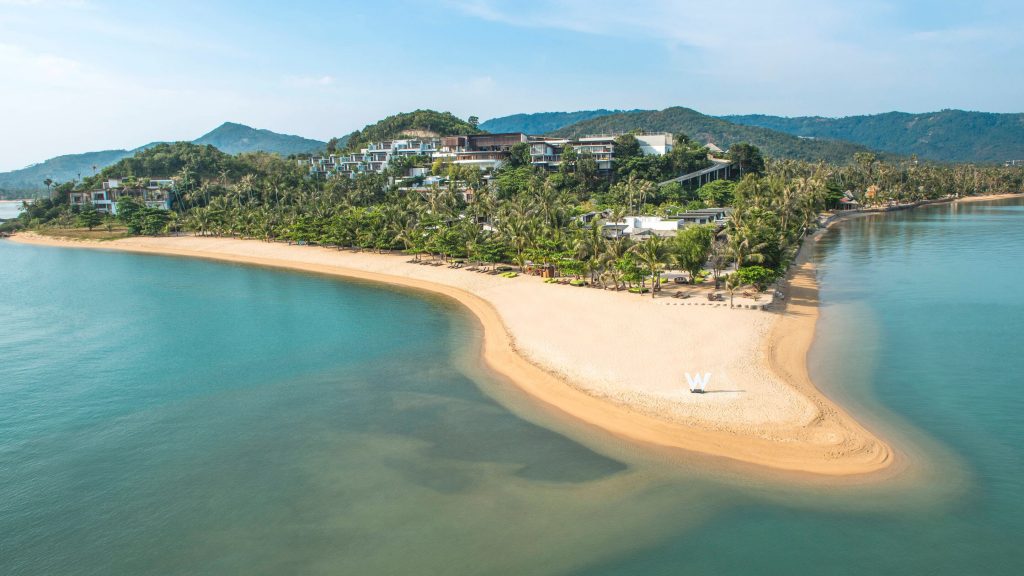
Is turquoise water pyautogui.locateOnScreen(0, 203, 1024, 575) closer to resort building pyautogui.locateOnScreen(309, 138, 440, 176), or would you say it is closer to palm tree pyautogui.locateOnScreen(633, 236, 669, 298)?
palm tree pyautogui.locateOnScreen(633, 236, 669, 298)

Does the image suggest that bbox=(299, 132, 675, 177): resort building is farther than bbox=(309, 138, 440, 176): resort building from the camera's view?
No

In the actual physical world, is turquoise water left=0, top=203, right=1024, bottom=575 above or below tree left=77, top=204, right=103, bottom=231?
below

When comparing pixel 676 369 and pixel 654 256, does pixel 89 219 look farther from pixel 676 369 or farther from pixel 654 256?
pixel 676 369

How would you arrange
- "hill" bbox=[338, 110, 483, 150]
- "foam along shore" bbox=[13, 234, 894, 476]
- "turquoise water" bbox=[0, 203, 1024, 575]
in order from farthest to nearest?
"hill" bbox=[338, 110, 483, 150]
"foam along shore" bbox=[13, 234, 894, 476]
"turquoise water" bbox=[0, 203, 1024, 575]

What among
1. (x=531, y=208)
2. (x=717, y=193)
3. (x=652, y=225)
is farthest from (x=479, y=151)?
(x=652, y=225)

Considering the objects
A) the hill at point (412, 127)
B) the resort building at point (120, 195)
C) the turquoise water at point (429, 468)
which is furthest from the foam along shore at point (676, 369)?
the hill at point (412, 127)

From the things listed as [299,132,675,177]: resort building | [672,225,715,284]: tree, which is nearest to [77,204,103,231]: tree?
[299,132,675,177]: resort building
